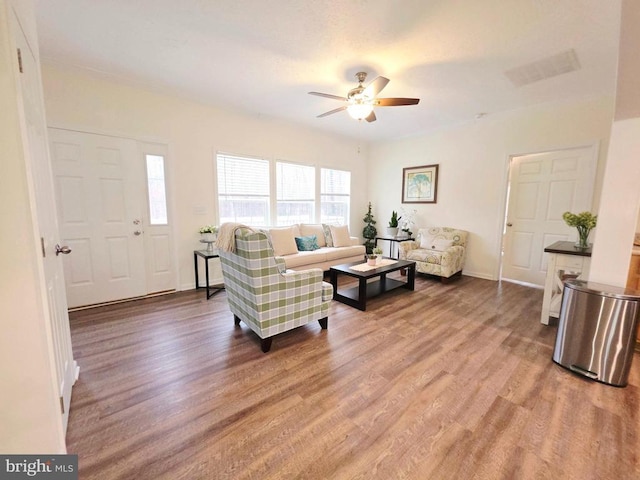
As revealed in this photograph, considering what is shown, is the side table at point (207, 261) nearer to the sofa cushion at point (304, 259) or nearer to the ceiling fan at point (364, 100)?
the sofa cushion at point (304, 259)

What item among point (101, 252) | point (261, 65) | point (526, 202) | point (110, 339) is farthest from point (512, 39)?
point (101, 252)

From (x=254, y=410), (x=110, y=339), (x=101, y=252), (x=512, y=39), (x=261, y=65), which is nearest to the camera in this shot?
(x=254, y=410)

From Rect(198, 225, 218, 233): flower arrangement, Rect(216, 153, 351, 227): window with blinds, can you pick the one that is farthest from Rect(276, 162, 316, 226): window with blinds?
Rect(198, 225, 218, 233): flower arrangement

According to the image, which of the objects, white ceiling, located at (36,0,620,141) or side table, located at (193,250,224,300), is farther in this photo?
side table, located at (193,250,224,300)

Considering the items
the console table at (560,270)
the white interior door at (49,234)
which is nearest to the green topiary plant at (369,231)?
the console table at (560,270)

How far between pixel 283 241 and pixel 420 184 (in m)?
3.00

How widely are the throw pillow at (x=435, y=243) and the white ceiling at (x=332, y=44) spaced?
216 centimetres

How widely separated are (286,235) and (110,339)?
2470 millimetres

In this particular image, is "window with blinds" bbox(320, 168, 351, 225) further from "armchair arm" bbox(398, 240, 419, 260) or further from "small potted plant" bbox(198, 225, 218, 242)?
"small potted plant" bbox(198, 225, 218, 242)

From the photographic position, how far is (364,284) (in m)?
3.06

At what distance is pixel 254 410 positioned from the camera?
5.33ft

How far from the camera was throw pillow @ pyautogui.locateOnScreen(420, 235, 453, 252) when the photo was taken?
450 cm

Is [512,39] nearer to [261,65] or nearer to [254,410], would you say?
[261,65]

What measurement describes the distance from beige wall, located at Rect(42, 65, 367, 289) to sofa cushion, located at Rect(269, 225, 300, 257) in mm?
920
